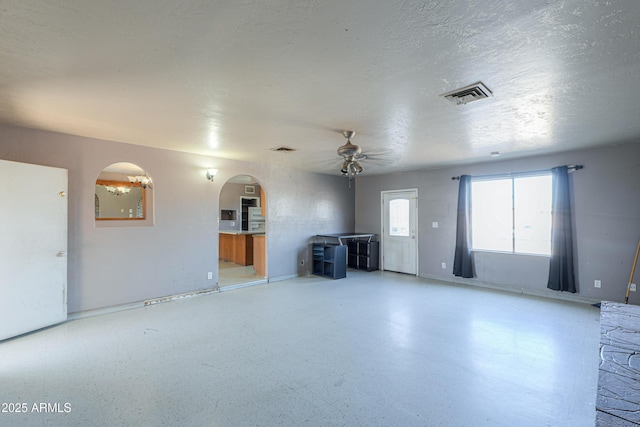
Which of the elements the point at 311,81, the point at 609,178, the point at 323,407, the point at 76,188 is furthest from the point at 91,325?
the point at 609,178

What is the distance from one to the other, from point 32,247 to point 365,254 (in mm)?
6054

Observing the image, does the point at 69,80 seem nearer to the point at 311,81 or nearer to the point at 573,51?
the point at 311,81

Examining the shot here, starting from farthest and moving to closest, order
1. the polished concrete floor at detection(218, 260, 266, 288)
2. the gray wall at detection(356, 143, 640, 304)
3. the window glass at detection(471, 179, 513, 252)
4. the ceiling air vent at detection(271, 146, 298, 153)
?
the polished concrete floor at detection(218, 260, 266, 288) < the window glass at detection(471, 179, 513, 252) < the ceiling air vent at detection(271, 146, 298, 153) < the gray wall at detection(356, 143, 640, 304)

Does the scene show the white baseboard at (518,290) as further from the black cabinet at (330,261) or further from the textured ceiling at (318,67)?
the textured ceiling at (318,67)

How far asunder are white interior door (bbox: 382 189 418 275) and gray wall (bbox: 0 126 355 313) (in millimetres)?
2343

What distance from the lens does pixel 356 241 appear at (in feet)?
24.8

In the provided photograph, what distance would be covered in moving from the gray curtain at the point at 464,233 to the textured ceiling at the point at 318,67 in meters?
2.14

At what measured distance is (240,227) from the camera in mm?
8953

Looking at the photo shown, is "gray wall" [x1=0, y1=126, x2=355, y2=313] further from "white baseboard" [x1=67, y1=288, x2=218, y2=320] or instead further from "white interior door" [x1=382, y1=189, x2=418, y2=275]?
"white interior door" [x1=382, y1=189, x2=418, y2=275]

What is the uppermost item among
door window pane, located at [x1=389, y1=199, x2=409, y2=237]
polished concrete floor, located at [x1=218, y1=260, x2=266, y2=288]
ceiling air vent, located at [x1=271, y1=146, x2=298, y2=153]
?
ceiling air vent, located at [x1=271, y1=146, x2=298, y2=153]

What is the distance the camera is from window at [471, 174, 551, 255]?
501 centimetres

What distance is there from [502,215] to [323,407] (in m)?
5.03

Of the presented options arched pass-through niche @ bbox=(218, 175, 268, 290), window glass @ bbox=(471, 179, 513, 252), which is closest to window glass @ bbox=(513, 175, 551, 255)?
window glass @ bbox=(471, 179, 513, 252)

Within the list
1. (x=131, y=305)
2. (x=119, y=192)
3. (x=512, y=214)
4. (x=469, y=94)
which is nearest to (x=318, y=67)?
(x=469, y=94)
